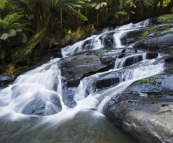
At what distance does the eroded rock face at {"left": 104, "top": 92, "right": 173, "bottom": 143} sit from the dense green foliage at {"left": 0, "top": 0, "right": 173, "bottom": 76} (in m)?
5.02

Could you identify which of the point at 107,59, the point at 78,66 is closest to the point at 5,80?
the point at 78,66

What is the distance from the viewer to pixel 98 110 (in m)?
4.78

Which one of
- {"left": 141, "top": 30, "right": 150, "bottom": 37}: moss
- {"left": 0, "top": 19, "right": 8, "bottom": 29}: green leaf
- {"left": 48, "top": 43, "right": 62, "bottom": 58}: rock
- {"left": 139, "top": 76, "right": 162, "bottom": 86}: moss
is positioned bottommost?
{"left": 139, "top": 76, "right": 162, "bottom": 86}: moss

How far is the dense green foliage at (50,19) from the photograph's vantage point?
26.7 ft

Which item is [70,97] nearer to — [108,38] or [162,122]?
Answer: [162,122]

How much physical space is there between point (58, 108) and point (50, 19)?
5580mm

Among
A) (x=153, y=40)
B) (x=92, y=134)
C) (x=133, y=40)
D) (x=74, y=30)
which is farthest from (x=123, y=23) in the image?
(x=92, y=134)

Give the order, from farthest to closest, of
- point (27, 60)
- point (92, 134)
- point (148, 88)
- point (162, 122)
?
point (27, 60) → point (148, 88) → point (92, 134) → point (162, 122)

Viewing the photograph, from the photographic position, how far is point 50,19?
366 inches

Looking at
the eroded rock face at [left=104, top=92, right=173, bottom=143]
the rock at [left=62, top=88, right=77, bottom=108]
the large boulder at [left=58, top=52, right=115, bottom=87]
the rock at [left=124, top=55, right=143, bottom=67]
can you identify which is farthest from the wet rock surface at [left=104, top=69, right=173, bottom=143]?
the large boulder at [left=58, top=52, right=115, bottom=87]

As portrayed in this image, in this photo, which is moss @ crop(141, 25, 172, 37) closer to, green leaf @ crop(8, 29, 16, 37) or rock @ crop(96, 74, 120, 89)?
rock @ crop(96, 74, 120, 89)

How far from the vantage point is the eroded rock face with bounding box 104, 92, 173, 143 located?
3087 millimetres

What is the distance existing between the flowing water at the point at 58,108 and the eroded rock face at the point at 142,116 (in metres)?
0.22

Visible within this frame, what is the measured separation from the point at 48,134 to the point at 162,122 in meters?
2.30
